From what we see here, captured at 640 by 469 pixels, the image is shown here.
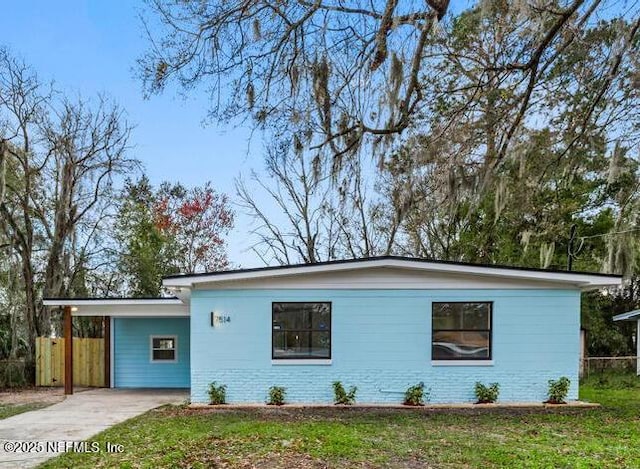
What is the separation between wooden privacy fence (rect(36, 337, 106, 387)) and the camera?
508 inches

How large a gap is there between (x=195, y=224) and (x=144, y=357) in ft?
29.6

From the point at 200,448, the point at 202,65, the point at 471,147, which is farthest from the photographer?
the point at 471,147

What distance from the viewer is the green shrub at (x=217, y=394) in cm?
900

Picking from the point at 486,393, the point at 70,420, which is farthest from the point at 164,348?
the point at 486,393

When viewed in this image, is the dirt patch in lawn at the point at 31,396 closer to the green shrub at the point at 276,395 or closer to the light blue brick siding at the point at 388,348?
the light blue brick siding at the point at 388,348

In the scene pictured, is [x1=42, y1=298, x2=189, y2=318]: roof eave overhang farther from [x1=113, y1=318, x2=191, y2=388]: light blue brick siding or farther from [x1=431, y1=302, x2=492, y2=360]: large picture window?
[x1=431, y1=302, x2=492, y2=360]: large picture window

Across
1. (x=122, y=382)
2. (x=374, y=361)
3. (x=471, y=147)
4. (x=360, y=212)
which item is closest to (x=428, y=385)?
(x=374, y=361)

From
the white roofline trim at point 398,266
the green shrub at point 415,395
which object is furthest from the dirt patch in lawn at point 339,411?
the white roofline trim at point 398,266

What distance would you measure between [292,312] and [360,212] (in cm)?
1125

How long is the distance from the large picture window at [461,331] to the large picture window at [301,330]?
2060 millimetres

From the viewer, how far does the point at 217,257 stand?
820 inches

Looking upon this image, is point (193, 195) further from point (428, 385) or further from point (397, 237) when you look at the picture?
point (428, 385)

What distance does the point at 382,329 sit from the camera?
9.09m

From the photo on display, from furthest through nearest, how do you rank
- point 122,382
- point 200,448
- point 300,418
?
point 122,382, point 300,418, point 200,448
